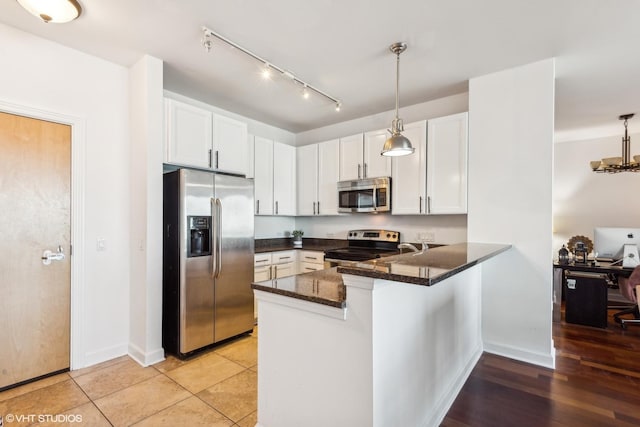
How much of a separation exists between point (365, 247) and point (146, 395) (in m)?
2.85

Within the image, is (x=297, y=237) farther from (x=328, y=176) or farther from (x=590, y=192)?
(x=590, y=192)

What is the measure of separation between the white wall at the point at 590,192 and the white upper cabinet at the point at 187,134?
18.6ft

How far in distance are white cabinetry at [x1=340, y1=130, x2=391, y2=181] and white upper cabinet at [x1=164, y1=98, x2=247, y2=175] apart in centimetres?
130

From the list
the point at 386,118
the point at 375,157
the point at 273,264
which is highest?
the point at 386,118

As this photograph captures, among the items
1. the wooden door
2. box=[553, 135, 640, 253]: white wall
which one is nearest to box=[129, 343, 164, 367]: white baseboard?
the wooden door

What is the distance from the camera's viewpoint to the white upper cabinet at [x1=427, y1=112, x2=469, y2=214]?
3.12 m

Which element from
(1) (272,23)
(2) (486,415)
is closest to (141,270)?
(1) (272,23)

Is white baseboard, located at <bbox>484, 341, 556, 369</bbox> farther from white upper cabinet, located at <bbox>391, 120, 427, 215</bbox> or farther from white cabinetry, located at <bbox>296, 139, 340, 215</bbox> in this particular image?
white cabinetry, located at <bbox>296, 139, 340, 215</bbox>

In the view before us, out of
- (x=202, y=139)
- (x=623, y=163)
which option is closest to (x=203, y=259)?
(x=202, y=139)

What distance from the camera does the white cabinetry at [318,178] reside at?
4203 mm

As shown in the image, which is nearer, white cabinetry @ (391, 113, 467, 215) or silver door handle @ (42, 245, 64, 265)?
silver door handle @ (42, 245, 64, 265)

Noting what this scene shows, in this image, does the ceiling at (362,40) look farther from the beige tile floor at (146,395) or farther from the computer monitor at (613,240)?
the beige tile floor at (146,395)

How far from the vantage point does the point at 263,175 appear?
13.6ft

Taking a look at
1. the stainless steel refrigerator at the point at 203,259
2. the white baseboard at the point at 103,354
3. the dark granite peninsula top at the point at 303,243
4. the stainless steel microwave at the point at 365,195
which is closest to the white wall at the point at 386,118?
the stainless steel microwave at the point at 365,195
